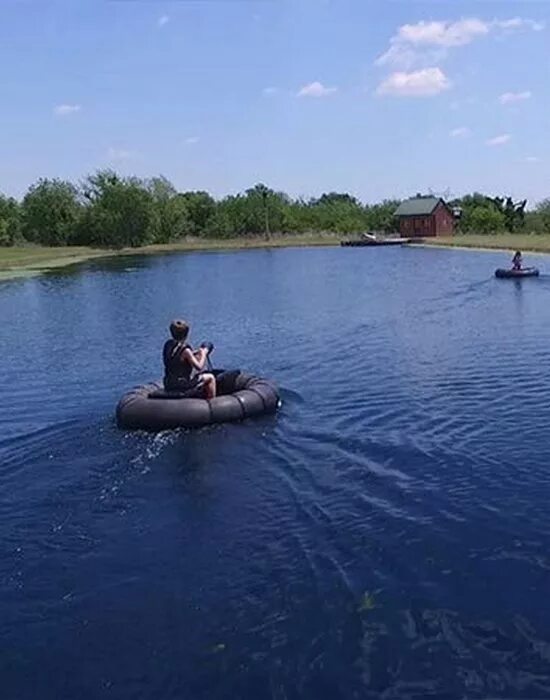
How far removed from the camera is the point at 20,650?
7.35 meters

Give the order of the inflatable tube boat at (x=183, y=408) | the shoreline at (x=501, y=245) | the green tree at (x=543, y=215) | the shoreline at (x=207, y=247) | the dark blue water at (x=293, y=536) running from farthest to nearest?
the green tree at (x=543, y=215) → the shoreline at (x=207, y=247) → the shoreline at (x=501, y=245) → the inflatable tube boat at (x=183, y=408) → the dark blue water at (x=293, y=536)

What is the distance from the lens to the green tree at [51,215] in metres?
111

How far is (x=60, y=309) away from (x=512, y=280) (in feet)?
72.5

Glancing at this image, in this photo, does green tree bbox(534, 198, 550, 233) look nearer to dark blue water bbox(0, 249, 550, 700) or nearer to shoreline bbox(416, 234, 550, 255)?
shoreline bbox(416, 234, 550, 255)

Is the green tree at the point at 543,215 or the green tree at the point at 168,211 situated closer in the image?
the green tree at the point at 543,215

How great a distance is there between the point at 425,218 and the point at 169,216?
36.4 m

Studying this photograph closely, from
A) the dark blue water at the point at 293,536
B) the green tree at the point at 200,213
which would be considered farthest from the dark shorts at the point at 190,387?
the green tree at the point at 200,213

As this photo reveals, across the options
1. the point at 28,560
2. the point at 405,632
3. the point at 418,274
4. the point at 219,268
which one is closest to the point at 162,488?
the point at 28,560

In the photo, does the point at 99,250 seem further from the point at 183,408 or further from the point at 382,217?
the point at 183,408

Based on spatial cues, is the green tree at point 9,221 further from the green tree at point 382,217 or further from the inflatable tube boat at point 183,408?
the inflatable tube boat at point 183,408

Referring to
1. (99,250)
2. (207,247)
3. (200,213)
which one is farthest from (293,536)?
(200,213)

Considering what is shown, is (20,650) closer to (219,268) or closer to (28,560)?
(28,560)

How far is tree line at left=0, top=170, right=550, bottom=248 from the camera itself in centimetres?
10594

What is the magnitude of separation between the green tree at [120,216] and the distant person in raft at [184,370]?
311 ft
